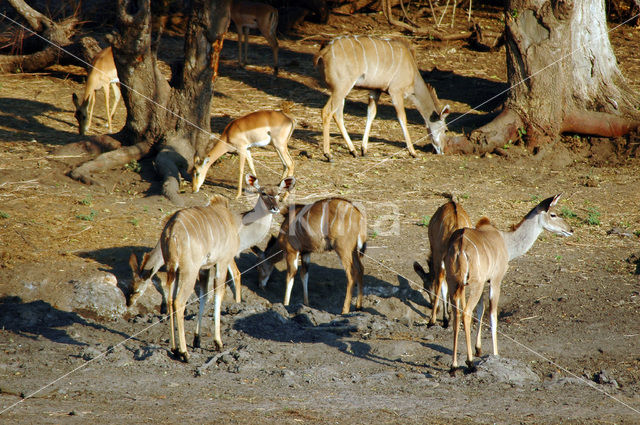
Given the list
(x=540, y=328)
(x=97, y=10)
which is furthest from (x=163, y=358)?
(x=97, y=10)

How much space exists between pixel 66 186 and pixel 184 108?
5.19 feet

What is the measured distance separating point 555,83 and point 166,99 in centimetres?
490

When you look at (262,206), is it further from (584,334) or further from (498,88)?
(498,88)

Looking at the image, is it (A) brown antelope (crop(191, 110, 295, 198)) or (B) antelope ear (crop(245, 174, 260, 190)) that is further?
(A) brown antelope (crop(191, 110, 295, 198))

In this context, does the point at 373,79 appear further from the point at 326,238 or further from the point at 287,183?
→ the point at 326,238

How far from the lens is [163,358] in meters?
4.92

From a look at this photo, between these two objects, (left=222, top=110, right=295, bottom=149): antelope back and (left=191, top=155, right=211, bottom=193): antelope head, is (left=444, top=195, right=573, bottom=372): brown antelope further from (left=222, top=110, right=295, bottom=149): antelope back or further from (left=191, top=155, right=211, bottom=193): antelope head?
(left=191, top=155, right=211, bottom=193): antelope head

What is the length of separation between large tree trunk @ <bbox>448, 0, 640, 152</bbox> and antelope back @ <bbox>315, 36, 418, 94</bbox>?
1265mm

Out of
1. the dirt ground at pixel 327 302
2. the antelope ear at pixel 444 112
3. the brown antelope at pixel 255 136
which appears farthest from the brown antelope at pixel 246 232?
the antelope ear at pixel 444 112

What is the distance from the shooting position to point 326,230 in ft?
21.2

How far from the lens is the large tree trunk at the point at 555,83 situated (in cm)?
970

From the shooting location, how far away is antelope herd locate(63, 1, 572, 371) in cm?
500

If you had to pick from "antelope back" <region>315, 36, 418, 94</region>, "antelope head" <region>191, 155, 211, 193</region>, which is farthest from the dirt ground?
"antelope back" <region>315, 36, 418, 94</region>

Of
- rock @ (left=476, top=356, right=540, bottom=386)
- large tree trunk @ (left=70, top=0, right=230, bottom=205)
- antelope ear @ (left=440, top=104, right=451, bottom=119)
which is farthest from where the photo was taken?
antelope ear @ (left=440, top=104, right=451, bottom=119)
